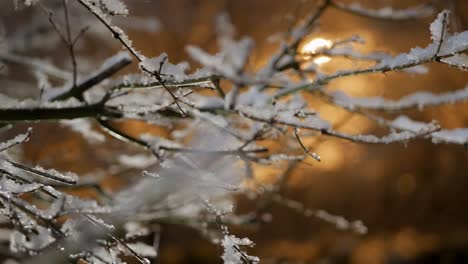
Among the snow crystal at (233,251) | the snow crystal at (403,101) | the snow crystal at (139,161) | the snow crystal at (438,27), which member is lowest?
the snow crystal at (233,251)

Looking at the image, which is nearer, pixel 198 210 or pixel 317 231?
pixel 198 210

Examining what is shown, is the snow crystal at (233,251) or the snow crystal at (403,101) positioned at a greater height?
the snow crystal at (403,101)

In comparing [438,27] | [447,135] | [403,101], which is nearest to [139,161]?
[403,101]

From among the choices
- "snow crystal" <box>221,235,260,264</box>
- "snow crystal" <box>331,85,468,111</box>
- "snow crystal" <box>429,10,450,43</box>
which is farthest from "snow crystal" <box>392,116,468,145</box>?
"snow crystal" <box>221,235,260,264</box>

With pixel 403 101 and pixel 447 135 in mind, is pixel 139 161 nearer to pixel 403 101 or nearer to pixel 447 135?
pixel 403 101

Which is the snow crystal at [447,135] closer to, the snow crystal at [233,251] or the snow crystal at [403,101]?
the snow crystal at [403,101]

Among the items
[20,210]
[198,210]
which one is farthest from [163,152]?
[198,210]

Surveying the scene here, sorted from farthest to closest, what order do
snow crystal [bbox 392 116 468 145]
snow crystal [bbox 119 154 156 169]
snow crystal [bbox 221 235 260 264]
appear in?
1. snow crystal [bbox 119 154 156 169]
2. snow crystal [bbox 392 116 468 145]
3. snow crystal [bbox 221 235 260 264]

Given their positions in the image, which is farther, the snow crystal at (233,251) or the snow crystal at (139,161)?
the snow crystal at (139,161)

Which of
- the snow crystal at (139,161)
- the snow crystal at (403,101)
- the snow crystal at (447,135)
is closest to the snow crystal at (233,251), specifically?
the snow crystal at (447,135)

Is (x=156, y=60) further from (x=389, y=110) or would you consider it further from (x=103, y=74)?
(x=389, y=110)

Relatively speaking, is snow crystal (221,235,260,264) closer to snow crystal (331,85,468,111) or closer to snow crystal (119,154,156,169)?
snow crystal (331,85,468,111)
